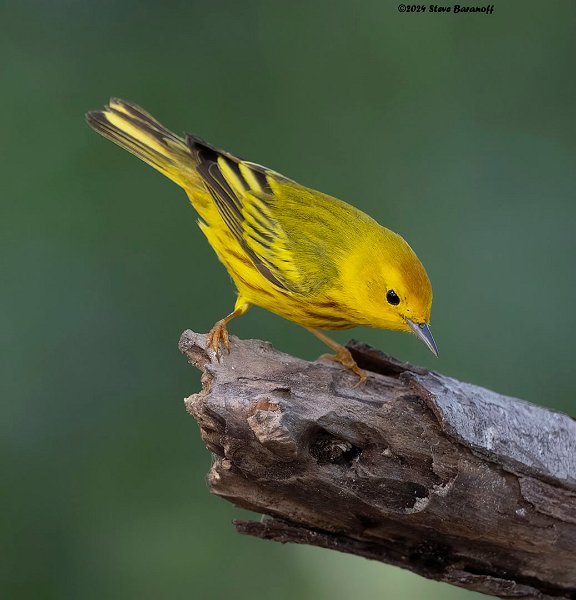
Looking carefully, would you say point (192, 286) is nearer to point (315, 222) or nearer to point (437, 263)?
point (315, 222)

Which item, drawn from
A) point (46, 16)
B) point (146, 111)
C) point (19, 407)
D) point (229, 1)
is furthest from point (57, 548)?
point (229, 1)

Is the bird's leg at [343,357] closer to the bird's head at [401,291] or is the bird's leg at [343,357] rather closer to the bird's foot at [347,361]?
the bird's foot at [347,361]

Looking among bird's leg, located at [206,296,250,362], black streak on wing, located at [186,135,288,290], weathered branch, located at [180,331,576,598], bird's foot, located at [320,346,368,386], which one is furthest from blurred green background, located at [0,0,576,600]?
weathered branch, located at [180,331,576,598]

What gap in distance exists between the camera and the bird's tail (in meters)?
4.36

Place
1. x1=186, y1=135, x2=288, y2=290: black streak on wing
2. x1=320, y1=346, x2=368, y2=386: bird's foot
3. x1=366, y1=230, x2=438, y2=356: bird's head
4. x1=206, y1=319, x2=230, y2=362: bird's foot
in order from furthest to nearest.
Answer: x1=186, y1=135, x2=288, y2=290: black streak on wing
x1=366, y1=230, x2=438, y2=356: bird's head
x1=320, y1=346, x2=368, y2=386: bird's foot
x1=206, y1=319, x2=230, y2=362: bird's foot

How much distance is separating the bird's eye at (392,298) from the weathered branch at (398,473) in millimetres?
430

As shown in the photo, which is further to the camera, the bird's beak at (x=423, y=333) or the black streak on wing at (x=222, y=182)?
the black streak on wing at (x=222, y=182)

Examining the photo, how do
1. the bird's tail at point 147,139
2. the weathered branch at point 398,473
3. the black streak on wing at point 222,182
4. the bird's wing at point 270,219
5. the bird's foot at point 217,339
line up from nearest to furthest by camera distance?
1. the weathered branch at point 398,473
2. the bird's foot at point 217,339
3. the bird's wing at point 270,219
4. the black streak on wing at point 222,182
5. the bird's tail at point 147,139

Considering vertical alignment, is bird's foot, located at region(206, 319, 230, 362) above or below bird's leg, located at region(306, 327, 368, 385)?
below

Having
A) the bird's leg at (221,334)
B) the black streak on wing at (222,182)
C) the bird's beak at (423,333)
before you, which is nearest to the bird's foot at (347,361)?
the bird's beak at (423,333)

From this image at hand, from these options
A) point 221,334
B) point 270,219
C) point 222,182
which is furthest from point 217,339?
point 222,182

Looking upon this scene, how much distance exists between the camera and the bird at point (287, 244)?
3531 mm

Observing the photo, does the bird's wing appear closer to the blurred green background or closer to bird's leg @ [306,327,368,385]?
bird's leg @ [306,327,368,385]

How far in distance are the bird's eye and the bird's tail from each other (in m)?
1.28
